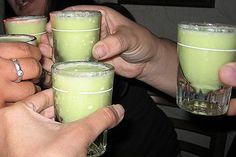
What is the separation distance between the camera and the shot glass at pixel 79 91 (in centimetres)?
93

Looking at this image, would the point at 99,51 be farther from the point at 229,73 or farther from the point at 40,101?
the point at 229,73

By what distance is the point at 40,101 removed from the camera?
92 cm

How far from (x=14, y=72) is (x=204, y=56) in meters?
0.60

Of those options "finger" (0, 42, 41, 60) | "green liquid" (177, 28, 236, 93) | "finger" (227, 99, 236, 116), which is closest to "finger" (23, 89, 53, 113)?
"finger" (0, 42, 41, 60)

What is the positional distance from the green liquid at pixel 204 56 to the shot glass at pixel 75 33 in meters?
0.35

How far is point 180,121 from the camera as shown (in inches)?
86.8

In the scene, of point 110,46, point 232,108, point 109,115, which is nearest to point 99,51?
point 110,46

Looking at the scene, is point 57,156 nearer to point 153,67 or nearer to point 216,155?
point 153,67

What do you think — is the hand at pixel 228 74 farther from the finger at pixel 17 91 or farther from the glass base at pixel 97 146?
the finger at pixel 17 91

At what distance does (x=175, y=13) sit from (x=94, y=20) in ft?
5.72

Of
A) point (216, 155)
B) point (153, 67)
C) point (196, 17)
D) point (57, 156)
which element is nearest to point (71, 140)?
point (57, 156)

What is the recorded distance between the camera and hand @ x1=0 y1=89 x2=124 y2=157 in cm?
77

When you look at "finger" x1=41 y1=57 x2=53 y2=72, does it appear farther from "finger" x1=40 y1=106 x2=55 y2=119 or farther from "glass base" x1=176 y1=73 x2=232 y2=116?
"glass base" x1=176 y1=73 x2=232 y2=116

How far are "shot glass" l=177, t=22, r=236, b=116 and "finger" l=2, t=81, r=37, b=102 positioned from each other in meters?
0.54
